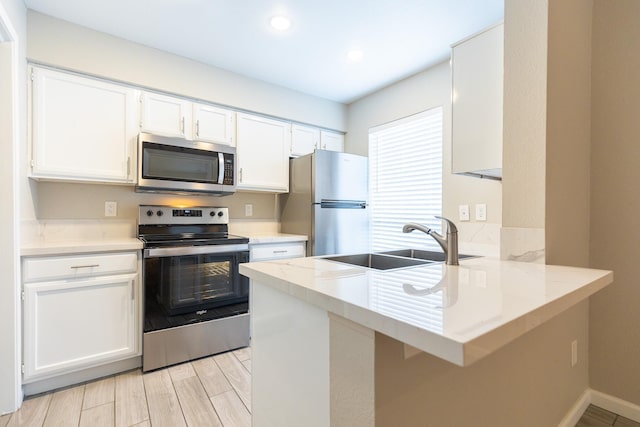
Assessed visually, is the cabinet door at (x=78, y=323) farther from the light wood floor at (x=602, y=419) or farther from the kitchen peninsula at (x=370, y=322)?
the light wood floor at (x=602, y=419)

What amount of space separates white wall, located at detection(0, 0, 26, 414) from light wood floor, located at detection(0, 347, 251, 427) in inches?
8.7

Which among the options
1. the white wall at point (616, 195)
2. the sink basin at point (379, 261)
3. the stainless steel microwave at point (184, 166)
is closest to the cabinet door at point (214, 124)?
the stainless steel microwave at point (184, 166)

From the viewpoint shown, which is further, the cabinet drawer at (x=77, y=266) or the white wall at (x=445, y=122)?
the white wall at (x=445, y=122)

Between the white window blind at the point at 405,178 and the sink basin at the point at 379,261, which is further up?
the white window blind at the point at 405,178

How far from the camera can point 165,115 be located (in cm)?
256

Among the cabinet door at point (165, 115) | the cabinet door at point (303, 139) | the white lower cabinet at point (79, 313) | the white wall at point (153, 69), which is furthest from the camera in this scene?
the cabinet door at point (303, 139)

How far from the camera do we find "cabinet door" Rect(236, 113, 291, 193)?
2957 millimetres

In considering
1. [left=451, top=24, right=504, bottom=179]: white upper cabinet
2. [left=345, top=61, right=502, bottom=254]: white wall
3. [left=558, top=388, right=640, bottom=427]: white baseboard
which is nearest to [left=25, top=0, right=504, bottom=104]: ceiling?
[left=345, top=61, right=502, bottom=254]: white wall

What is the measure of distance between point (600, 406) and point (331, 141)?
3.09 metres

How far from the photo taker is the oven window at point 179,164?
2377 mm

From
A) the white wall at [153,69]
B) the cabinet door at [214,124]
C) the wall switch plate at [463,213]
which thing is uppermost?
the white wall at [153,69]

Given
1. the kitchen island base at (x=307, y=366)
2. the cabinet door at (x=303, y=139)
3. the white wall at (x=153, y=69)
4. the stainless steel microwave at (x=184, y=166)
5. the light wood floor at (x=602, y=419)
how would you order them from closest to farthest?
the kitchen island base at (x=307, y=366) < the light wood floor at (x=602, y=419) < the white wall at (x=153, y=69) < the stainless steel microwave at (x=184, y=166) < the cabinet door at (x=303, y=139)

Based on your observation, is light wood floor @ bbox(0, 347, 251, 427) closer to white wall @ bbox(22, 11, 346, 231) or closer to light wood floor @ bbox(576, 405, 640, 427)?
white wall @ bbox(22, 11, 346, 231)

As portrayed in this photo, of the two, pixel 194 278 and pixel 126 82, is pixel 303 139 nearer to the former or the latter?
pixel 126 82
